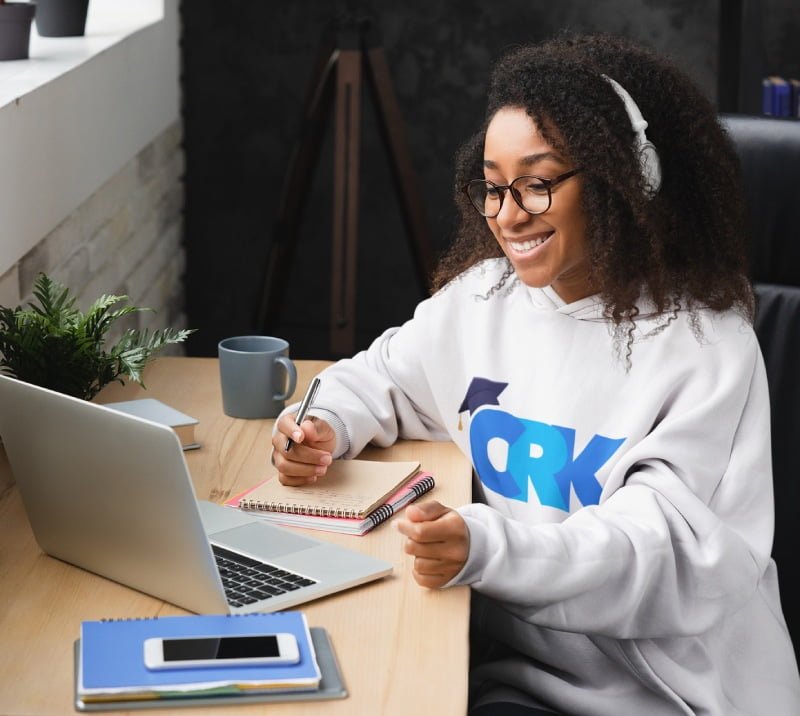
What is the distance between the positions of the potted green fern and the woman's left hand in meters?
0.45

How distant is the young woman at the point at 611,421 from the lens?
117cm

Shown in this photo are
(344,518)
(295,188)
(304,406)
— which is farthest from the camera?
(295,188)

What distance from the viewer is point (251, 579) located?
1116 mm

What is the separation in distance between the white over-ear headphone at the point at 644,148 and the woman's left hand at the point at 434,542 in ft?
1.39

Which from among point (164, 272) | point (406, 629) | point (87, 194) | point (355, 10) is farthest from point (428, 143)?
point (406, 629)

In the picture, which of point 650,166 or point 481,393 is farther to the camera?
point 481,393

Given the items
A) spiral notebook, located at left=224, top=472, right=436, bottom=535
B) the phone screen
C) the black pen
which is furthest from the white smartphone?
the black pen

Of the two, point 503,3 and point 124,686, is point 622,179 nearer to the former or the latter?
point 124,686

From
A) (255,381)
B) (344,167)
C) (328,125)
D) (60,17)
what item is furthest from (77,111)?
(328,125)

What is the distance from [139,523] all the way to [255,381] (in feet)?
1.72

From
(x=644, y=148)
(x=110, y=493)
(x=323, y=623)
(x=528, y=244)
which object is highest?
(x=644, y=148)

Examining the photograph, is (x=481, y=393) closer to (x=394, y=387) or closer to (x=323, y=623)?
(x=394, y=387)

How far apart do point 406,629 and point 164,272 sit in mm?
2023

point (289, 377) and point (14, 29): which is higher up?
point (14, 29)
